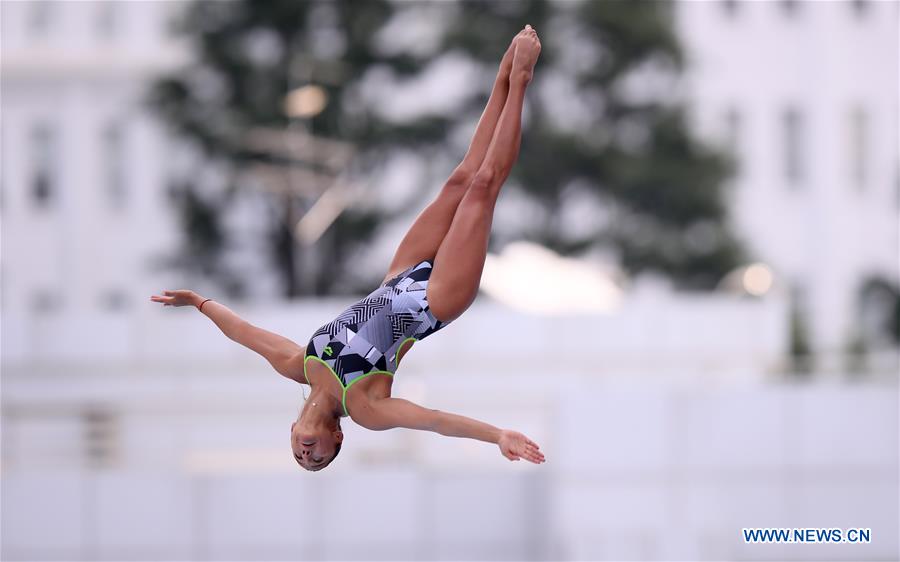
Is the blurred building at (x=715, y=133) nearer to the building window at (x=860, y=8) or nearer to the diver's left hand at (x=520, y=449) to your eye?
the building window at (x=860, y=8)

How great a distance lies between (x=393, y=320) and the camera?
18.7 ft

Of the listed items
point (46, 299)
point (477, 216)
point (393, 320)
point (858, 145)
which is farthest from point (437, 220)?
point (858, 145)

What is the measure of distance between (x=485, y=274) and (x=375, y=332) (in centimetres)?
1049

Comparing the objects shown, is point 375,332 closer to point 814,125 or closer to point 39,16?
point 814,125

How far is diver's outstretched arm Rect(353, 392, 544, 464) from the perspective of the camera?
4777 millimetres

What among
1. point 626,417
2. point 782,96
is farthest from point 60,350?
point 782,96

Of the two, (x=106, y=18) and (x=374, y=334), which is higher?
(x=106, y=18)

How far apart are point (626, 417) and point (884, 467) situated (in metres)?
2.84

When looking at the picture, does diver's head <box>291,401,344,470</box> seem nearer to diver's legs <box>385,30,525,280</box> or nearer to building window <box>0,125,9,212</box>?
diver's legs <box>385,30,525,280</box>

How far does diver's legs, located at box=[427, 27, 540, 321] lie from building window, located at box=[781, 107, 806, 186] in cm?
1999

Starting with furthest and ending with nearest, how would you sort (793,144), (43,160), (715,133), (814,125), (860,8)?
1. (793,144)
2. (860,8)
3. (814,125)
4. (43,160)
5. (715,133)

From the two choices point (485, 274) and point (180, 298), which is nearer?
point (180, 298)

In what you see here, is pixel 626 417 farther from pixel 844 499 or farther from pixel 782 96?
pixel 782 96

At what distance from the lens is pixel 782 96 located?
2425 centimetres
